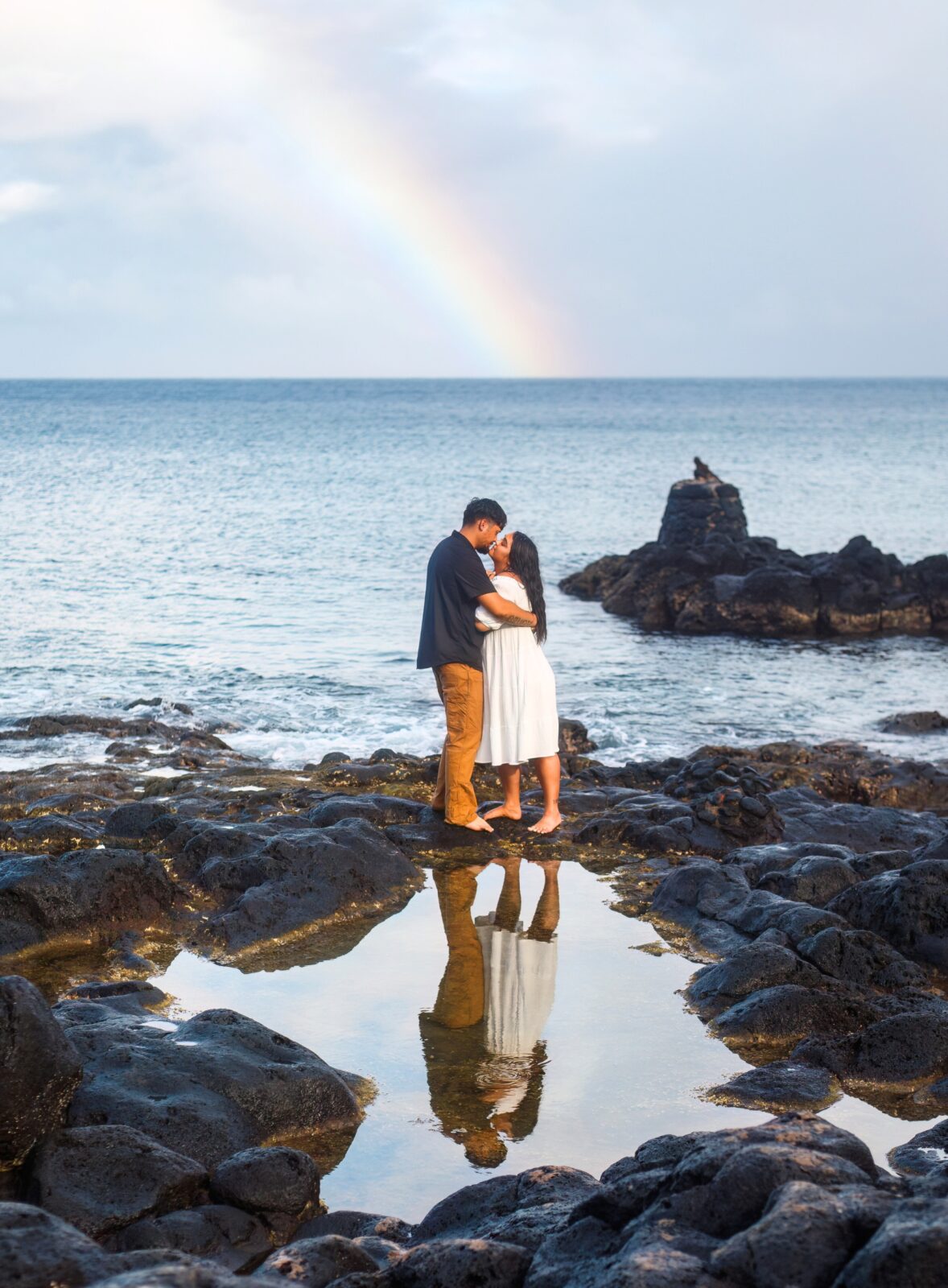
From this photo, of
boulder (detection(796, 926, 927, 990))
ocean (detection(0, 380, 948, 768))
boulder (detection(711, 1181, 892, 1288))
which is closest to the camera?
boulder (detection(711, 1181, 892, 1288))

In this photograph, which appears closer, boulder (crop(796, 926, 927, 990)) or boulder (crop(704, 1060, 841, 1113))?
boulder (crop(704, 1060, 841, 1113))

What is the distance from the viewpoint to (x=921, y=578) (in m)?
24.9

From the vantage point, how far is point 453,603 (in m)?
9.12

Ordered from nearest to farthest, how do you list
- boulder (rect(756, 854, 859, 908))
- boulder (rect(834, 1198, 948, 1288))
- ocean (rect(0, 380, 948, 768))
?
boulder (rect(834, 1198, 948, 1288))
boulder (rect(756, 854, 859, 908))
ocean (rect(0, 380, 948, 768))

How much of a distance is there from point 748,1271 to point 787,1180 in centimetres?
39

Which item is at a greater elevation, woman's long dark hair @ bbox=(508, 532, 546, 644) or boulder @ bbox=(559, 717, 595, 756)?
woman's long dark hair @ bbox=(508, 532, 546, 644)

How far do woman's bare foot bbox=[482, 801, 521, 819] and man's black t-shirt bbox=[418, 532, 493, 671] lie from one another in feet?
4.53

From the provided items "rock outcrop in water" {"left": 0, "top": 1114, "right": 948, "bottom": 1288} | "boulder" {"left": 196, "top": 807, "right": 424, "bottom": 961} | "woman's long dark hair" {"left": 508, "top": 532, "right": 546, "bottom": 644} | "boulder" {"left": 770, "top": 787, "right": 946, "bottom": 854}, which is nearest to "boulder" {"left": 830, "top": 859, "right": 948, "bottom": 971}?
"boulder" {"left": 770, "top": 787, "right": 946, "bottom": 854}

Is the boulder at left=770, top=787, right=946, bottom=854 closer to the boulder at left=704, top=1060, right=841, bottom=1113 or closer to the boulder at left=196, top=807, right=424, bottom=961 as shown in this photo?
the boulder at left=196, top=807, right=424, bottom=961

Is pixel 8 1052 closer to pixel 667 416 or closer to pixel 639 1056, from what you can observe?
pixel 639 1056

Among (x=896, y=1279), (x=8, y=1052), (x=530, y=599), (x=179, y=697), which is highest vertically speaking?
(x=530, y=599)

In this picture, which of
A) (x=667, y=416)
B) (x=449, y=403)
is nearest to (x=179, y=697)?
(x=667, y=416)

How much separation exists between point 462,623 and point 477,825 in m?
1.66

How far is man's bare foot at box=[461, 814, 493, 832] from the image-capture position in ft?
32.2
